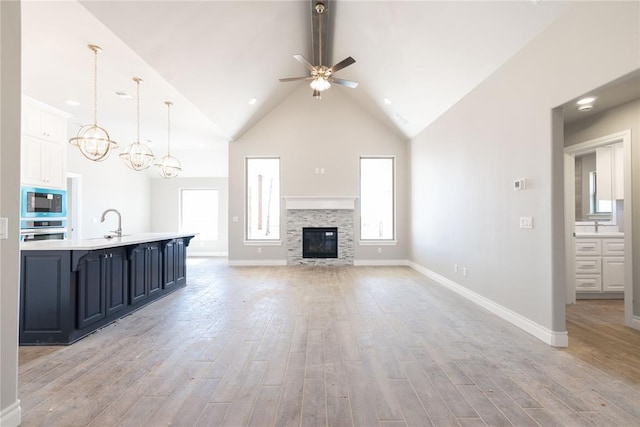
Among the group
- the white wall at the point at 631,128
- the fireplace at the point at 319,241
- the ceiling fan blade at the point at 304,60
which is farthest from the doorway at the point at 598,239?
the fireplace at the point at 319,241

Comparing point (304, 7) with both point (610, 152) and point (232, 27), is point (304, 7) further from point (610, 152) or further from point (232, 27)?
point (610, 152)

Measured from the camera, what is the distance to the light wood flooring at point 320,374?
1843mm

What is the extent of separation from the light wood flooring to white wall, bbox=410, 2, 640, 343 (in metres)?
0.46

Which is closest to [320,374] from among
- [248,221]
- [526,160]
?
[526,160]

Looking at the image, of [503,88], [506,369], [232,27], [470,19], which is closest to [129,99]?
[232,27]

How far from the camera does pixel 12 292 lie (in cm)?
176

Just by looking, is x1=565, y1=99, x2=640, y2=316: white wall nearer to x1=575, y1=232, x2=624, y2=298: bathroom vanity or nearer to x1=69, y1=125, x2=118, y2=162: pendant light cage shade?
x1=575, y1=232, x2=624, y2=298: bathroom vanity

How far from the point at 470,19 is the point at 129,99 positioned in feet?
16.5

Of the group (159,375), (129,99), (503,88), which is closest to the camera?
(159,375)

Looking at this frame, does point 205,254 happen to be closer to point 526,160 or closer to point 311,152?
point 311,152

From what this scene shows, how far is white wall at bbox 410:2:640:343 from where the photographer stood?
2424 millimetres

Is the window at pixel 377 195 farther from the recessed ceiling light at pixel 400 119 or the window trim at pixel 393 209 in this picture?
the recessed ceiling light at pixel 400 119

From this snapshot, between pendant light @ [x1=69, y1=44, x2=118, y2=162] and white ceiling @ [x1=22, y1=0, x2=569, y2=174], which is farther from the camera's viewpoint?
pendant light @ [x1=69, y1=44, x2=118, y2=162]

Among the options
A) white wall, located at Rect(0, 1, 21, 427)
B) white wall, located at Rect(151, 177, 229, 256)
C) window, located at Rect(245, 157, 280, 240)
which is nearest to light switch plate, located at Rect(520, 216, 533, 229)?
white wall, located at Rect(0, 1, 21, 427)
